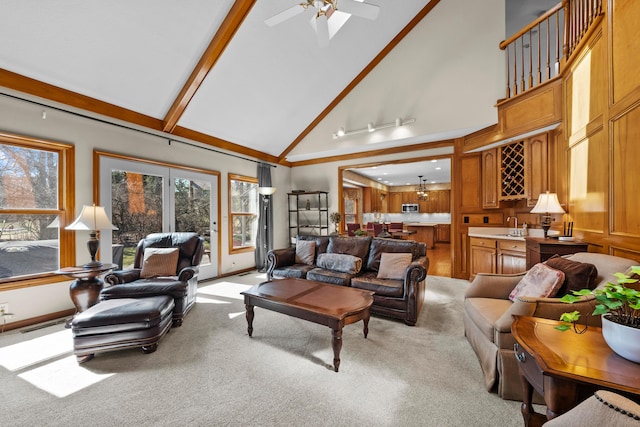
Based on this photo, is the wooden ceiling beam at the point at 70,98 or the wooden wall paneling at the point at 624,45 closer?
the wooden wall paneling at the point at 624,45

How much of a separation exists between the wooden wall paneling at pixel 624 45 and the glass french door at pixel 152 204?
17.7 ft

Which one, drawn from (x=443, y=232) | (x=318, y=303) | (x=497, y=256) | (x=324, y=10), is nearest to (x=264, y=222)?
(x=318, y=303)

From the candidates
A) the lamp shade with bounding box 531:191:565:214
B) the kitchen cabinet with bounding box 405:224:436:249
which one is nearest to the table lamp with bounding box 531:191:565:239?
the lamp shade with bounding box 531:191:565:214

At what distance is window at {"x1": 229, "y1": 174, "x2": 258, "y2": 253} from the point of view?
18.2 ft

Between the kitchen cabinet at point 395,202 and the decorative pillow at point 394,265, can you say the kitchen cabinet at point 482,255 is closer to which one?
the decorative pillow at point 394,265

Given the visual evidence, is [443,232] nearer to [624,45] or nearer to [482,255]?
[482,255]

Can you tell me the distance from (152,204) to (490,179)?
222 inches

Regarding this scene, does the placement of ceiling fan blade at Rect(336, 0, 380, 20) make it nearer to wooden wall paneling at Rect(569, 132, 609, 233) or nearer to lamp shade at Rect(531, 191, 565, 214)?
wooden wall paneling at Rect(569, 132, 609, 233)

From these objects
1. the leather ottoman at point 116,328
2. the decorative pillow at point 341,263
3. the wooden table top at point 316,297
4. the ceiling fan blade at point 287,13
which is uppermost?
the ceiling fan blade at point 287,13

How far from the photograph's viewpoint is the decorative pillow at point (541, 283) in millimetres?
1846

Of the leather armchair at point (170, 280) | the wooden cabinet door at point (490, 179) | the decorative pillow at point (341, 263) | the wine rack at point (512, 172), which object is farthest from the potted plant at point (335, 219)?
the leather armchair at point (170, 280)

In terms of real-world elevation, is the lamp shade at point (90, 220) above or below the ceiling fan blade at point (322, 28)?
below

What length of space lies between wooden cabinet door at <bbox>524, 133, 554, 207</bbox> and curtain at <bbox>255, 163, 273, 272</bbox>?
4817 millimetres

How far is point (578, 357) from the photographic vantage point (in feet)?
3.49
